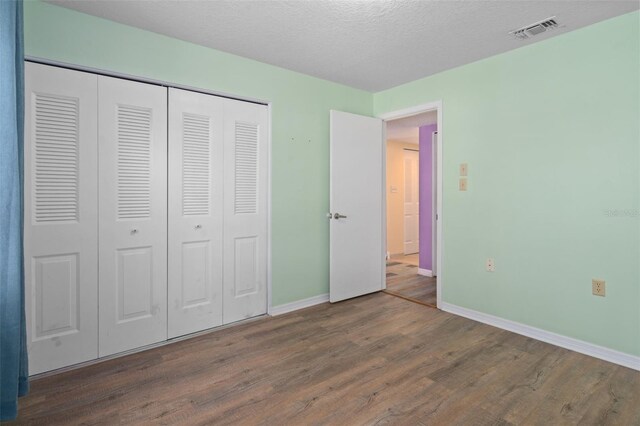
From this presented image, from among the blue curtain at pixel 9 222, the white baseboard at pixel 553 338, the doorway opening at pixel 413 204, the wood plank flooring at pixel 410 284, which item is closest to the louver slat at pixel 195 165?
the blue curtain at pixel 9 222

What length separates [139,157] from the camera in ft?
8.36

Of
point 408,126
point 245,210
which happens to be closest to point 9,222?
point 245,210

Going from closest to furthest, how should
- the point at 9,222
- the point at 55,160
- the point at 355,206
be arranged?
the point at 9,222 → the point at 55,160 → the point at 355,206

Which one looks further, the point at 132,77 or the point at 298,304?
the point at 298,304

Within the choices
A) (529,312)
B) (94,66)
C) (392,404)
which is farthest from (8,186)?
(529,312)

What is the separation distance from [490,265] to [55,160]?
3487 millimetres

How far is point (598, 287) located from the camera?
2482 mm

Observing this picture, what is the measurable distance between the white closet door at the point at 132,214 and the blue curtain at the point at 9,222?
3.12ft

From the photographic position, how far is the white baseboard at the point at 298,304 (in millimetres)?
3307

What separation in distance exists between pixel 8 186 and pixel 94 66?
53.9 inches

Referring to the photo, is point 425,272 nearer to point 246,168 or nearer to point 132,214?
point 246,168

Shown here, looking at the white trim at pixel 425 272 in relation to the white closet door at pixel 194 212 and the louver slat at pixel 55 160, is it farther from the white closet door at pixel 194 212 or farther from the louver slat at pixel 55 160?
the louver slat at pixel 55 160

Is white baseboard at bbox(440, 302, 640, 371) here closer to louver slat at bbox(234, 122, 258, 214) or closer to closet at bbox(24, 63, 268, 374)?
closet at bbox(24, 63, 268, 374)

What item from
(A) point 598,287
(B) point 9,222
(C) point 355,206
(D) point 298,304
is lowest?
(D) point 298,304
